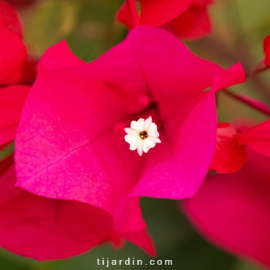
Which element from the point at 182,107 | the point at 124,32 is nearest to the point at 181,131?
the point at 182,107

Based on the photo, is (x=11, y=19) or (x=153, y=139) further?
(x=11, y=19)

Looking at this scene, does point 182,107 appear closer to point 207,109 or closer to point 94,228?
point 207,109

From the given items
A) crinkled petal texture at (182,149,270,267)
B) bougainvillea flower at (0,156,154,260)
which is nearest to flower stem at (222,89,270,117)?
crinkled petal texture at (182,149,270,267)

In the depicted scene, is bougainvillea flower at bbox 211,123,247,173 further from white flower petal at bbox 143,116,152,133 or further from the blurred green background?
the blurred green background

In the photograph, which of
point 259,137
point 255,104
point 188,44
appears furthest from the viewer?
point 188,44

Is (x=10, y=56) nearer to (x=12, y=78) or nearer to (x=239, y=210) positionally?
(x=12, y=78)

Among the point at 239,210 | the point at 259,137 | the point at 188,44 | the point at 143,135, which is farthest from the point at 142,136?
the point at 188,44

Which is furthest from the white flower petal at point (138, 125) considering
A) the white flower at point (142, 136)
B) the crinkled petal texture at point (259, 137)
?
the crinkled petal texture at point (259, 137)
